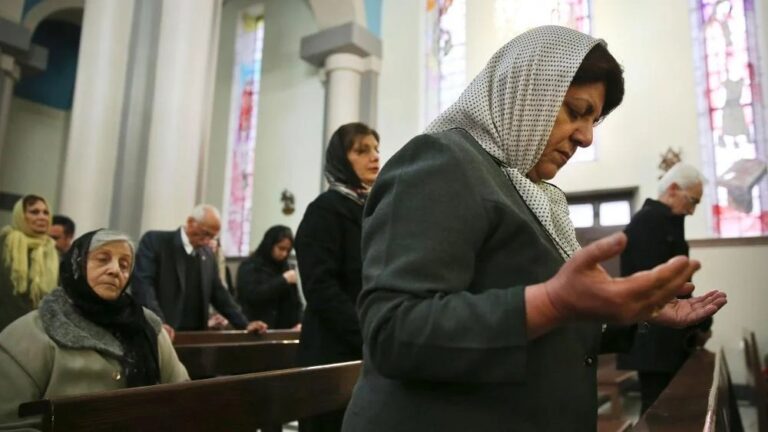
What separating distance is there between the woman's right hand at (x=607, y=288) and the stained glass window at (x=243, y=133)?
389 inches

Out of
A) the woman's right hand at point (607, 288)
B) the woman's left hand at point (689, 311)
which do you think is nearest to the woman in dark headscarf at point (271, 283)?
the woman's left hand at point (689, 311)

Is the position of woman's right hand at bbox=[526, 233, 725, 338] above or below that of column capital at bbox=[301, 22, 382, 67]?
below

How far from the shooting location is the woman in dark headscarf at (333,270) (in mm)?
2143

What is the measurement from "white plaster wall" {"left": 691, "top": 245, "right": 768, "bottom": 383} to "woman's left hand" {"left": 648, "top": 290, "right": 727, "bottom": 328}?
6265 millimetres

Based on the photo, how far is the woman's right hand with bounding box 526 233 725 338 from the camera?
2.37 feet

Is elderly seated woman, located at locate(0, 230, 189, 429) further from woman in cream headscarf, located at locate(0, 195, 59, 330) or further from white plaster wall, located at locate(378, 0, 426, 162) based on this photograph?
white plaster wall, located at locate(378, 0, 426, 162)

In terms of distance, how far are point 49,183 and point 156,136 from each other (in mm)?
6338

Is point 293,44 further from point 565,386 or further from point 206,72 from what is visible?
point 565,386

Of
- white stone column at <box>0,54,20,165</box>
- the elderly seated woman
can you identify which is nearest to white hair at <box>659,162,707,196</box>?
the elderly seated woman

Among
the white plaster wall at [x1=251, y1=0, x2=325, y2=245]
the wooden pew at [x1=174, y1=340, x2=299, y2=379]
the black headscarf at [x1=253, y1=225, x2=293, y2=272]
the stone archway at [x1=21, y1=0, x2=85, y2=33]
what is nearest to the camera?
the wooden pew at [x1=174, y1=340, x2=299, y2=379]

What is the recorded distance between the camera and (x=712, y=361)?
3031 millimetres

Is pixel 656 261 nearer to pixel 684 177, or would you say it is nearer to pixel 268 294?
pixel 684 177

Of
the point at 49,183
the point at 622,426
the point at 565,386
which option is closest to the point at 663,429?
the point at 565,386

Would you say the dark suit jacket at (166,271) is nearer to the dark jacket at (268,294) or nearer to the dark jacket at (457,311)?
the dark jacket at (268,294)
